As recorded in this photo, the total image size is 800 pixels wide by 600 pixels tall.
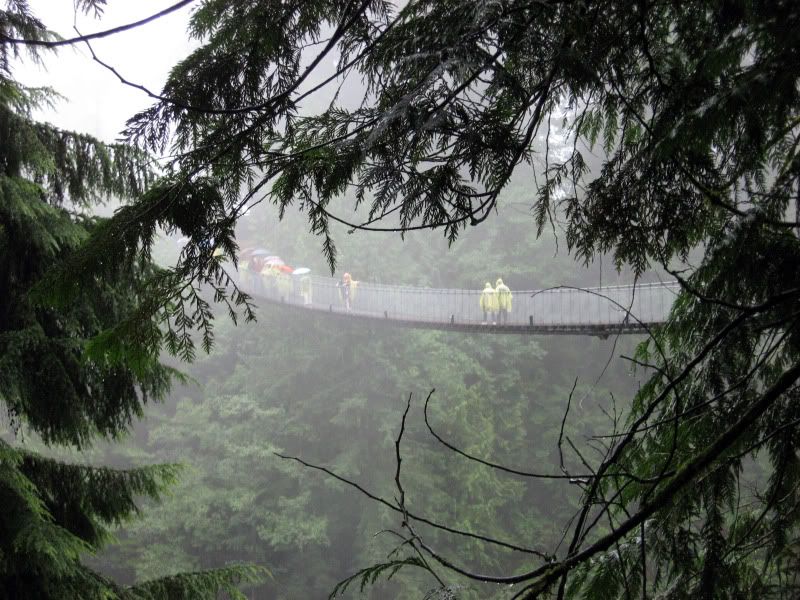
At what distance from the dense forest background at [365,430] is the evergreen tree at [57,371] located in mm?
6212

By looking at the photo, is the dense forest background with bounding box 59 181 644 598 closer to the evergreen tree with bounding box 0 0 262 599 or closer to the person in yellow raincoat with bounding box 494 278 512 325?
the person in yellow raincoat with bounding box 494 278 512 325

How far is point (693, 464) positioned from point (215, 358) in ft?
47.0

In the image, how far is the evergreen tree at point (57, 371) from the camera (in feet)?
6.14

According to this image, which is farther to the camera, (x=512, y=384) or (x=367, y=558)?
(x=512, y=384)

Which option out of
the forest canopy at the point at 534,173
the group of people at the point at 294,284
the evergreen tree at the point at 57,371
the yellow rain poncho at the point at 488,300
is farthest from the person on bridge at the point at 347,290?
the forest canopy at the point at 534,173

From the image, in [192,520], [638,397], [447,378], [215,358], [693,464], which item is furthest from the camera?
[215,358]

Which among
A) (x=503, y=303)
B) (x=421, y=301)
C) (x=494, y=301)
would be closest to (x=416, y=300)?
(x=421, y=301)

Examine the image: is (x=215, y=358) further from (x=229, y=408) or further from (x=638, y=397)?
(x=638, y=397)

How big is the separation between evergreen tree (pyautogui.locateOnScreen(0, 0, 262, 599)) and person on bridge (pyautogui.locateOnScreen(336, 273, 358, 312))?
679 centimetres

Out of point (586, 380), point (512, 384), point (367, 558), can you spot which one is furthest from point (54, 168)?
point (586, 380)

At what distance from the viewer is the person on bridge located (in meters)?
9.36

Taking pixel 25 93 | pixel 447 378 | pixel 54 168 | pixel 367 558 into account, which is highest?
pixel 25 93

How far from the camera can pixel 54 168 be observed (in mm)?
2174

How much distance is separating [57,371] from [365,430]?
33.8ft
